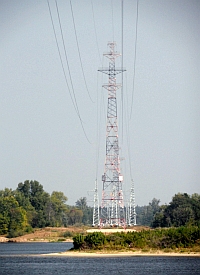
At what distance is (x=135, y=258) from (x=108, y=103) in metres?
25.1

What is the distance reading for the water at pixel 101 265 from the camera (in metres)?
60.5

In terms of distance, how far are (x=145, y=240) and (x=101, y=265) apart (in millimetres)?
15813

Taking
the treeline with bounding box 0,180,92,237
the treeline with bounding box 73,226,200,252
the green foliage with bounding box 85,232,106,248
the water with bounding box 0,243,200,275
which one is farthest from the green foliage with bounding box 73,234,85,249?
the treeline with bounding box 0,180,92,237

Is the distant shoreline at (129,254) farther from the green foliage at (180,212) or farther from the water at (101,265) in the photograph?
the green foliage at (180,212)

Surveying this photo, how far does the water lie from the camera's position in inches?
2382

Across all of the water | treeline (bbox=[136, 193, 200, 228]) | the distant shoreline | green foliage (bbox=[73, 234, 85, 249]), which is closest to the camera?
the water

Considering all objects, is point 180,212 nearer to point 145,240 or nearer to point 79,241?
point 145,240

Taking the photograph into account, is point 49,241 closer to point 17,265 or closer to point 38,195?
point 38,195

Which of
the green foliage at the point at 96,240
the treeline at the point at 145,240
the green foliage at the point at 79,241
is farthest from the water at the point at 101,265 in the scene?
the treeline at the point at 145,240

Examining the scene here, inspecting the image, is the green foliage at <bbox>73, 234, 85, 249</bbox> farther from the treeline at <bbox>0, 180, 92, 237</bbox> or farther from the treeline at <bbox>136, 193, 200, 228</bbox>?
the treeline at <bbox>0, 180, 92, 237</bbox>

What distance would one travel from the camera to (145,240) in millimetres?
81438

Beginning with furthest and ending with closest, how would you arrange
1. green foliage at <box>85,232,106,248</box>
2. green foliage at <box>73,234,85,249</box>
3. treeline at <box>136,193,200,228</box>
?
treeline at <box>136,193,200,228</box> → green foliage at <box>73,234,85,249</box> → green foliage at <box>85,232,106,248</box>

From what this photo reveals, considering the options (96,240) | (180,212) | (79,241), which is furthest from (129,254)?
(180,212)

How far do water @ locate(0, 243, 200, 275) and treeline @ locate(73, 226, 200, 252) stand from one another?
369cm
